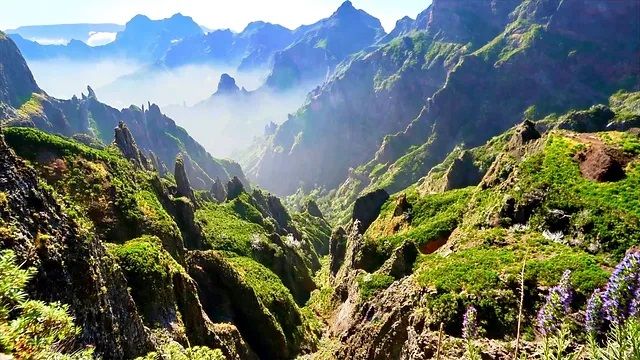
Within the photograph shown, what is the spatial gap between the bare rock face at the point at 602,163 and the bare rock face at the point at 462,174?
43348 mm

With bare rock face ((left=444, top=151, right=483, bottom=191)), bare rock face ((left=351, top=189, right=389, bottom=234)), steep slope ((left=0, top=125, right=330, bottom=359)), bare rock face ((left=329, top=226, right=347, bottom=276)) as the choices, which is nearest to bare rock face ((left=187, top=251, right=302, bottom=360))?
steep slope ((left=0, top=125, right=330, bottom=359))

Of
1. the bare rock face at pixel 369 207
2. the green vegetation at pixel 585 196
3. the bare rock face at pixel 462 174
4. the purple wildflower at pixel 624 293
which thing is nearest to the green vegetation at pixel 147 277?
the purple wildflower at pixel 624 293

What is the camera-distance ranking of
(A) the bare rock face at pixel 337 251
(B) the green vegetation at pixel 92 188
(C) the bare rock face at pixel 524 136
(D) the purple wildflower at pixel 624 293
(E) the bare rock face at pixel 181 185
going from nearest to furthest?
(D) the purple wildflower at pixel 624 293, (B) the green vegetation at pixel 92 188, (C) the bare rock face at pixel 524 136, (E) the bare rock face at pixel 181 185, (A) the bare rock face at pixel 337 251

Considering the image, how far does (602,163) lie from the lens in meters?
41.4

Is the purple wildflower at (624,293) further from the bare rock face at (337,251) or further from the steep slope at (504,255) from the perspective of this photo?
the bare rock face at (337,251)

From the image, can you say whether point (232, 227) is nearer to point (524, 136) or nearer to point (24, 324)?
point (524, 136)

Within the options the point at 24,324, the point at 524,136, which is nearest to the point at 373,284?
the point at 24,324

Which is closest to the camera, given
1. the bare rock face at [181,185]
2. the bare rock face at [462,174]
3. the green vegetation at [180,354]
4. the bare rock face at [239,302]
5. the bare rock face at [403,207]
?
the green vegetation at [180,354]

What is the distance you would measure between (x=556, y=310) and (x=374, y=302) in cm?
3047

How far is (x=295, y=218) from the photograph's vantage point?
154 meters

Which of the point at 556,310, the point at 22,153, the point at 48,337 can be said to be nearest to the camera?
the point at 556,310

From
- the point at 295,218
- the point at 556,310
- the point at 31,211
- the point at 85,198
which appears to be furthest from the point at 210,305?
the point at 295,218

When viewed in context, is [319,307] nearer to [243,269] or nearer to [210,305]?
[243,269]

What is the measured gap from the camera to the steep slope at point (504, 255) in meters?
28.4
